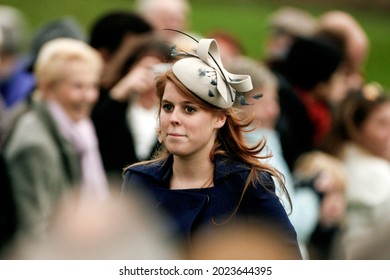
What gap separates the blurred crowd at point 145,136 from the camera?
104 inches

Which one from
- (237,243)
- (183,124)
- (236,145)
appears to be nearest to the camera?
(237,243)

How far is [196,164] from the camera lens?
2162 mm

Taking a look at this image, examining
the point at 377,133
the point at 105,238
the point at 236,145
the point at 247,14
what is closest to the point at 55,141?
the point at 377,133

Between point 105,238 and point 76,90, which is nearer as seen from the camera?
point 105,238

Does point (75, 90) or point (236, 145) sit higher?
point (236, 145)

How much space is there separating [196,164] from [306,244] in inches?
106

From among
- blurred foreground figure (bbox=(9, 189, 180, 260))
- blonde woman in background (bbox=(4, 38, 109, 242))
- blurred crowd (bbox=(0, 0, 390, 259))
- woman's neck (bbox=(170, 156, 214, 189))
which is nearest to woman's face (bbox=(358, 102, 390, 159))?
blurred crowd (bbox=(0, 0, 390, 259))

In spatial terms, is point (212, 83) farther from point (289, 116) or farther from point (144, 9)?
point (144, 9)

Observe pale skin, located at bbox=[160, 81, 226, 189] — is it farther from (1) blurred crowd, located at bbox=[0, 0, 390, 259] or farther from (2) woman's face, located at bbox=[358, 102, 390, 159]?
(2) woman's face, located at bbox=[358, 102, 390, 159]

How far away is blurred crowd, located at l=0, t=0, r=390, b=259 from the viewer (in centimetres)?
263

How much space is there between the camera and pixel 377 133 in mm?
5219

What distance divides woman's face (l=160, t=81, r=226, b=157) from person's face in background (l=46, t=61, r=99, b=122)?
195cm

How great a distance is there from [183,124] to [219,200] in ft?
0.54

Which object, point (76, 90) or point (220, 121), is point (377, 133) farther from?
point (220, 121)
